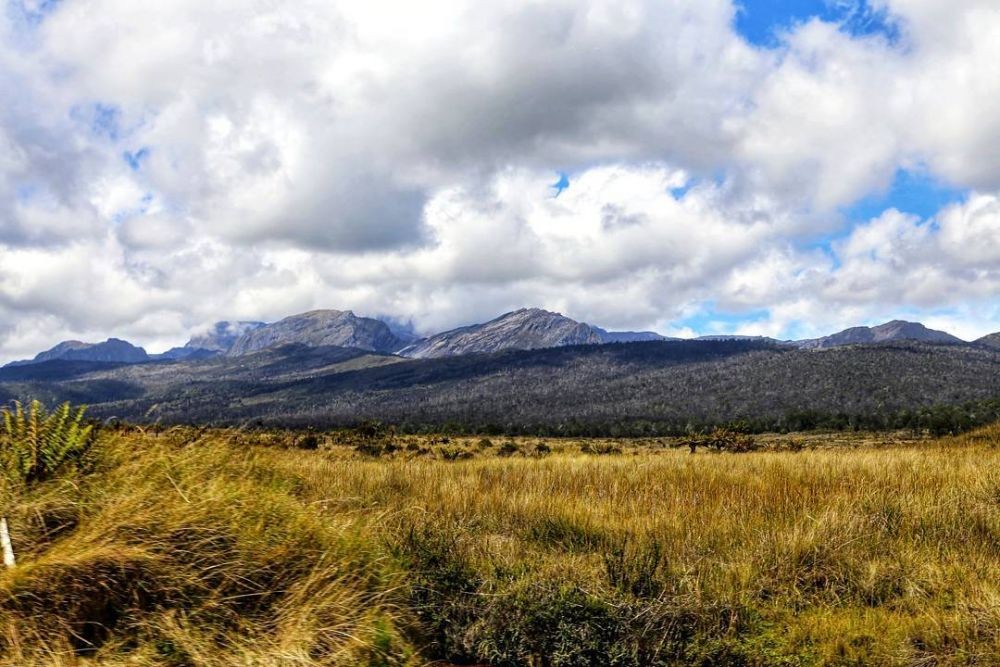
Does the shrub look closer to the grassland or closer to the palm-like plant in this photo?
the grassland

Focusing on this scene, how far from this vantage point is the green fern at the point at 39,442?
5.32 metres

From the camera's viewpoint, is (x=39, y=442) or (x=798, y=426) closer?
(x=39, y=442)

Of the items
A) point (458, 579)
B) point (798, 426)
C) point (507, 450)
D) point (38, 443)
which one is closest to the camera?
point (458, 579)

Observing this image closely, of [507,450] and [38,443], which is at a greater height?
[38,443]

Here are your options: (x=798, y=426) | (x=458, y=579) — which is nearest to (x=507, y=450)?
(x=458, y=579)

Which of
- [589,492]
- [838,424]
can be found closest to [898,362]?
[838,424]

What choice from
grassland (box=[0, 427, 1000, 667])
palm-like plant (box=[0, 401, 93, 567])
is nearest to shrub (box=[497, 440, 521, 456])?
grassland (box=[0, 427, 1000, 667])

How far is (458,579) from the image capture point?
542 cm

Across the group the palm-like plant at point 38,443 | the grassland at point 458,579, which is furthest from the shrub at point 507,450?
the palm-like plant at point 38,443

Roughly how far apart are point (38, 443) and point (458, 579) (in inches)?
155

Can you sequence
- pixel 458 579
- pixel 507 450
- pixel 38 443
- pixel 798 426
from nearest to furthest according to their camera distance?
pixel 458 579, pixel 38 443, pixel 507 450, pixel 798 426

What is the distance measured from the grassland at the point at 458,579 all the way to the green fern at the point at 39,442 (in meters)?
0.22

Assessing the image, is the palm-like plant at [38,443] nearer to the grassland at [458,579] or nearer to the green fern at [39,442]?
the green fern at [39,442]

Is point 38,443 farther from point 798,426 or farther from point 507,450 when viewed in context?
point 798,426
